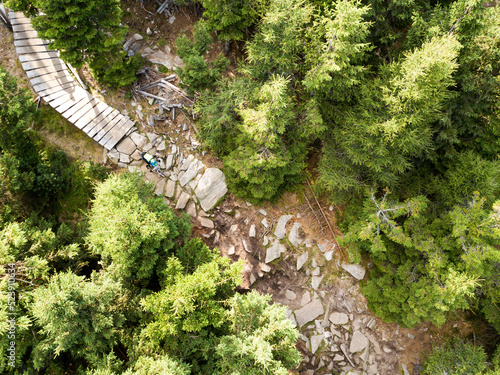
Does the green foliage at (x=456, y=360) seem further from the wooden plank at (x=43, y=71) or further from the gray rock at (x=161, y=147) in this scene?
the wooden plank at (x=43, y=71)

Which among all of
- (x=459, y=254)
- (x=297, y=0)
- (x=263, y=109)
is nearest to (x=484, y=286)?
(x=459, y=254)

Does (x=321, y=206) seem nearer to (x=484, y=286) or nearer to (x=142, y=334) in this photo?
(x=484, y=286)

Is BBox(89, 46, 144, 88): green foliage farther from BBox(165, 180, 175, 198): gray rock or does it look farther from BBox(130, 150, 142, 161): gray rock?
BBox(165, 180, 175, 198): gray rock

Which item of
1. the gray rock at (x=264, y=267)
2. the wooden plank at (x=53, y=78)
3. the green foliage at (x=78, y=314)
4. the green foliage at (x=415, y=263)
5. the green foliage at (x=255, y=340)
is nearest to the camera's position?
the green foliage at (x=78, y=314)


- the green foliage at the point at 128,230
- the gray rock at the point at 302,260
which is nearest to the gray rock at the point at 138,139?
the green foliage at the point at 128,230

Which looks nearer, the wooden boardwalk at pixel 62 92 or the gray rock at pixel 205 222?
the wooden boardwalk at pixel 62 92

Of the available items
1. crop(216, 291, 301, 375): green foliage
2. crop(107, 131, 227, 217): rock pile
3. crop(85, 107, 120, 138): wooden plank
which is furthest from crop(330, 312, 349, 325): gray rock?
crop(85, 107, 120, 138): wooden plank

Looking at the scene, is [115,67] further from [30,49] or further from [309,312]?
[309,312]
